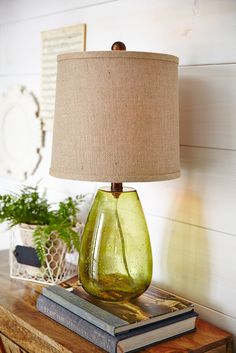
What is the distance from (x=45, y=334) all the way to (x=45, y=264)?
1.15 feet

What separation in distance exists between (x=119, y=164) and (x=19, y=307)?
50 centimetres

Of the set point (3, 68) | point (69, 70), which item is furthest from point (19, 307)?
point (3, 68)

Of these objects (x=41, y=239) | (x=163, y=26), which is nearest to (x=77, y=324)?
(x=41, y=239)

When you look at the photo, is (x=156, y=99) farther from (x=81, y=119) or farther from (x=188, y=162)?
(x=188, y=162)

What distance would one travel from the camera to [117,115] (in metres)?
1.05

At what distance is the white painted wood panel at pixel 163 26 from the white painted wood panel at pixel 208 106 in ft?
0.10

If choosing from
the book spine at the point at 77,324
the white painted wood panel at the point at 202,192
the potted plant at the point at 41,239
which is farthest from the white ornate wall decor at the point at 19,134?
the book spine at the point at 77,324

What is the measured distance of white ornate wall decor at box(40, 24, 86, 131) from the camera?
169cm

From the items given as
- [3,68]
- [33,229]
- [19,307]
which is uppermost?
[3,68]

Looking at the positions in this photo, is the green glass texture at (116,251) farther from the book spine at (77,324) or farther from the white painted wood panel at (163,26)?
the white painted wood panel at (163,26)

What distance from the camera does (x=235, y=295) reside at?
4.05 feet

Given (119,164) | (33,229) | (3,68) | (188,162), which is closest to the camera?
(119,164)

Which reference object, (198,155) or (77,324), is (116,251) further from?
(198,155)

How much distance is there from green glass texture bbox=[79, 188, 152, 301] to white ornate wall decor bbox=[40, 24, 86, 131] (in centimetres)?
68
